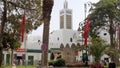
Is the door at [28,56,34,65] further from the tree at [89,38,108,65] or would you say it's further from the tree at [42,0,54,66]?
the tree at [42,0,54,66]

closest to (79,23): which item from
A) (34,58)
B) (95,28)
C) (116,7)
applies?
(95,28)

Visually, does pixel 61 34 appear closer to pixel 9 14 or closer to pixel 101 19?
pixel 101 19

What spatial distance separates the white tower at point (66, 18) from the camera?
91688mm

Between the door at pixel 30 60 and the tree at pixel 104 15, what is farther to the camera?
the door at pixel 30 60

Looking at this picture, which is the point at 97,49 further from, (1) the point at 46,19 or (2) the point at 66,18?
(2) the point at 66,18

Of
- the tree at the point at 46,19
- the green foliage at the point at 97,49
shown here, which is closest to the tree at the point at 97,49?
the green foliage at the point at 97,49

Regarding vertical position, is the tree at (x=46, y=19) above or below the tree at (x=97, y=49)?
above

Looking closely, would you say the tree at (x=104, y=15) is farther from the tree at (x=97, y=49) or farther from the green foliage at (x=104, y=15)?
the tree at (x=97, y=49)

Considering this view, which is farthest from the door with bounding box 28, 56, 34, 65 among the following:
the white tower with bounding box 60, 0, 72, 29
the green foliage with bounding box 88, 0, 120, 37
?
the green foliage with bounding box 88, 0, 120, 37

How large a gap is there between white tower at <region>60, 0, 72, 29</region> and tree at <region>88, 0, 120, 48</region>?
31.5m

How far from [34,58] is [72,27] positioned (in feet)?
66.4

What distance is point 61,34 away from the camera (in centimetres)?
8800

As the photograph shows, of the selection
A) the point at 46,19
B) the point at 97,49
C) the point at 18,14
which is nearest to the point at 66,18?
the point at 97,49

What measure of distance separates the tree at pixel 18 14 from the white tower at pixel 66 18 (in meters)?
54.5
